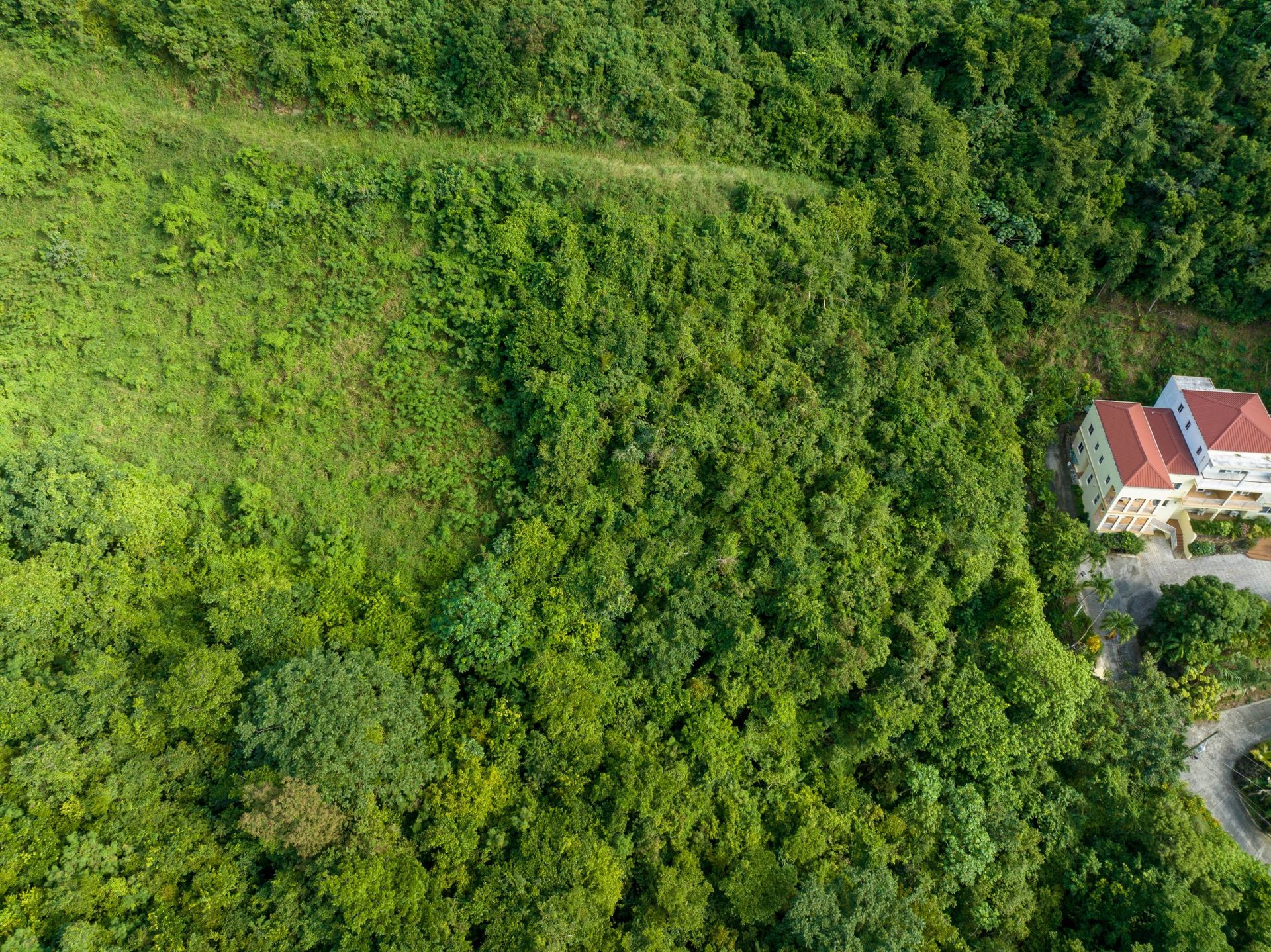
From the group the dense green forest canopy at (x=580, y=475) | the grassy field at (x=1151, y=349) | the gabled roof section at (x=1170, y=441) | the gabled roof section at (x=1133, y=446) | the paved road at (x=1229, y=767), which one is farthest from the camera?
the grassy field at (x=1151, y=349)

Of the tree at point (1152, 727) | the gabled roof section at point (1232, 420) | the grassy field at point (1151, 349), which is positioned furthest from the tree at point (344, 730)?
the gabled roof section at point (1232, 420)

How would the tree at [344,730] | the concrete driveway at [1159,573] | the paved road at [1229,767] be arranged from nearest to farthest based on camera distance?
1. the tree at [344,730]
2. the paved road at [1229,767]
3. the concrete driveway at [1159,573]

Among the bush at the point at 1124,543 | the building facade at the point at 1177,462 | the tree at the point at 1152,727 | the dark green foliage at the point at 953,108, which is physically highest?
the dark green foliage at the point at 953,108

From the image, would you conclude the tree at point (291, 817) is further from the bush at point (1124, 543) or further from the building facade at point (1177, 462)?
the building facade at point (1177, 462)

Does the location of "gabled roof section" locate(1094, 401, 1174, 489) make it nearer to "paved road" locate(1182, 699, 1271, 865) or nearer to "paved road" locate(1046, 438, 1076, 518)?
"paved road" locate(1046, 438, 1076, 518)

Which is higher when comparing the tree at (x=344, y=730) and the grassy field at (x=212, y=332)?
the grassy field at (x=212, y=332)

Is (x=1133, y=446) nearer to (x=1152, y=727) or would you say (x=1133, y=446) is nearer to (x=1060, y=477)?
(x=1060, y=477)

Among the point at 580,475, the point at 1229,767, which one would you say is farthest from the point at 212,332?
the point at 1229,767

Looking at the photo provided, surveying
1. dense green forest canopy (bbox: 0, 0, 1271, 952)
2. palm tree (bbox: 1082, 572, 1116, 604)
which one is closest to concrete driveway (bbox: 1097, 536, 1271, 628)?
palm tree (bbox: 1082, 572, 1116, 604)
